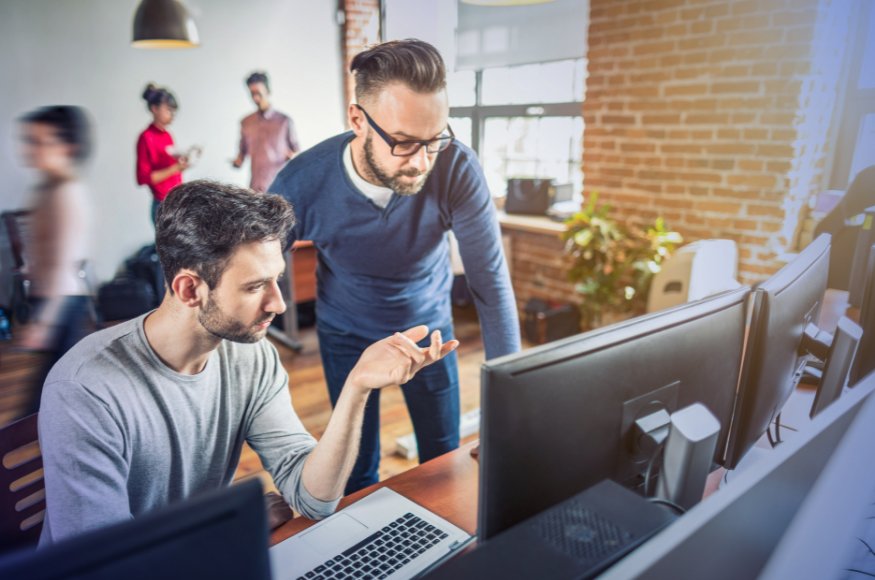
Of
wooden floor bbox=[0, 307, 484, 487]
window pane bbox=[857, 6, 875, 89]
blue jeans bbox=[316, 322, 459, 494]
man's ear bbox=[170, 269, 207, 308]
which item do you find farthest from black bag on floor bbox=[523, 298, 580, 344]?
man's ear bbox=[170, 269, 207, 308]

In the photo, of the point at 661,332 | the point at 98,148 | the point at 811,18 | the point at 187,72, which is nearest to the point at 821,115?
the point at 811,18

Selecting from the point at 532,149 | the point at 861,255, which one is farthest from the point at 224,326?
the point at 532,149

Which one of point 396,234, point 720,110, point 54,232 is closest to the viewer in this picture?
point 396,234

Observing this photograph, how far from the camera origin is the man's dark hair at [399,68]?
138 cm

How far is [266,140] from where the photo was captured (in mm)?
4770

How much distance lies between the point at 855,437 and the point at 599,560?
0.27 metres

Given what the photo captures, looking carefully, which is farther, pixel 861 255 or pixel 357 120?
pixel 861 255

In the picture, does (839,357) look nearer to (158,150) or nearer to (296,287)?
(296,287)

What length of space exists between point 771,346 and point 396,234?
92 centimetres

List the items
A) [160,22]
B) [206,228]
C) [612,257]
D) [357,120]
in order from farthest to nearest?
1. [160,22]
2. [612,257]
3. [357,120]
4. [206,228]

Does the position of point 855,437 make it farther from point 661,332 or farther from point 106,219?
point 106,219

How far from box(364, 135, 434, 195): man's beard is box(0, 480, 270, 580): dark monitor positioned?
1137 millimetres

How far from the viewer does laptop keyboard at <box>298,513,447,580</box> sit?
917 mm

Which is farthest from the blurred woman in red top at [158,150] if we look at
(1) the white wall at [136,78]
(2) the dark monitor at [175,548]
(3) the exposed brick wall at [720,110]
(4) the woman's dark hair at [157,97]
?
(2) the dark monitor at [175,548]
